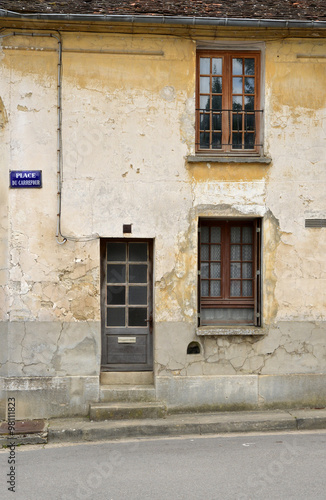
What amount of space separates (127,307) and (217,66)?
4267 mm

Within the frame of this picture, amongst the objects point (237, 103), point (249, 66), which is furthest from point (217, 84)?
point (249, 66)

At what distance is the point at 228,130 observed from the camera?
994cm

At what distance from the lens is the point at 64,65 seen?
30.9 ft

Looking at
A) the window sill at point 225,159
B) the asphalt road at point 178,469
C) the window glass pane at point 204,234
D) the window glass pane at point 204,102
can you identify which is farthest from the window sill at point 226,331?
the window glass pane at point 204,102

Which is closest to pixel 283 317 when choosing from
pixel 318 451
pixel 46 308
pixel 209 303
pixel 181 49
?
pixel 209 303

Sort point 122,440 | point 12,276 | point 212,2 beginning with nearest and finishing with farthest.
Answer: point 122,440, point 12,276, point 212,2

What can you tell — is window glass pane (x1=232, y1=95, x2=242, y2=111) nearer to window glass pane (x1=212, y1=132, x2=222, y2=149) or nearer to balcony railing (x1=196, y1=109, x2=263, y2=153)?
balcony railing (x1=196, y1=109, x2=263, y2=153)

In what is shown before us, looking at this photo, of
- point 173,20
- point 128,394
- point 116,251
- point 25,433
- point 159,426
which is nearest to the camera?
point 25,433

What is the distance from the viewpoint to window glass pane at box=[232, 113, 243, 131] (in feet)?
32.7

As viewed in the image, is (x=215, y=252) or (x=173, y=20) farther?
(x=215, y=252)

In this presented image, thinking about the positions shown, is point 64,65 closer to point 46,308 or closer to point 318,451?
point 46,308

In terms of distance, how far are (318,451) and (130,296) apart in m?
3.81

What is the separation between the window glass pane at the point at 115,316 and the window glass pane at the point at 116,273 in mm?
465

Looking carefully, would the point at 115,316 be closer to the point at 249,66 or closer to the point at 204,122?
the point at 204,122
